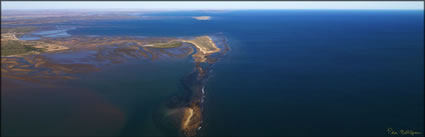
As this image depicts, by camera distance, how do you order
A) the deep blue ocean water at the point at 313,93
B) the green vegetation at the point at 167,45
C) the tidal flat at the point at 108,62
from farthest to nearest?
1. the green vegetation at the point at 167,45
2. the tidal flat at the point at 108,62
3. the deep blue ocean water at the point at 313,93

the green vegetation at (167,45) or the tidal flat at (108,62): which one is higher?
the green vegetation at (167,45)

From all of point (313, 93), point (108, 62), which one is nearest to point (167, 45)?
point (108, 62)

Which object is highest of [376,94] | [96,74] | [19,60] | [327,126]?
[19,60]

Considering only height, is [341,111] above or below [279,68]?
below

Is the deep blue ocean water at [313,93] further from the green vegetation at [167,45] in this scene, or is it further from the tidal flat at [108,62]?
the green vegetation at [167,45]

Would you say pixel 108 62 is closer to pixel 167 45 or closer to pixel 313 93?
pixel 167 45

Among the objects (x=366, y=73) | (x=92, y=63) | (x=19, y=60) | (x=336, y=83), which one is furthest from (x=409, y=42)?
(x=19, y=60)

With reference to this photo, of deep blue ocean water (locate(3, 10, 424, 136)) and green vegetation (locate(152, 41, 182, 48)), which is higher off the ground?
green vegetation (locate(152, 41, 182, 48))

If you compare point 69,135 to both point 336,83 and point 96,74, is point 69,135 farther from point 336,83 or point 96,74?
point 336,83

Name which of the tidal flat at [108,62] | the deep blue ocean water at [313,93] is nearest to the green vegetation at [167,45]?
the tidal flat at [108,62]

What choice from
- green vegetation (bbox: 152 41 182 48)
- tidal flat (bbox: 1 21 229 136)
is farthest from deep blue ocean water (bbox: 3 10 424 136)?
green vegetation (bbox: 152 41 182 48)

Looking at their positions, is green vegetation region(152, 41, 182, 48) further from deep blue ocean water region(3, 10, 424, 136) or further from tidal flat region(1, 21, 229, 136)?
deep blue ocean water region(3, 10, 424, 136)
